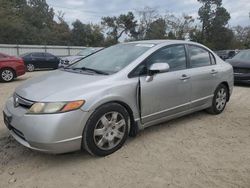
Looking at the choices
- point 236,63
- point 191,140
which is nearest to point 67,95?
point 191,140

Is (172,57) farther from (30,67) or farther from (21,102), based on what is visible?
(30,67)

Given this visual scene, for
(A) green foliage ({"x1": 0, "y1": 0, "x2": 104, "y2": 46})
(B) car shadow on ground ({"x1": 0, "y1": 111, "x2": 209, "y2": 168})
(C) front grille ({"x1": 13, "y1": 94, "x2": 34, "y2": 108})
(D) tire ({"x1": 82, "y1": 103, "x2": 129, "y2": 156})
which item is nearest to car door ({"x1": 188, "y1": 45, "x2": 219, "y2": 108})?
(B) car shadow on ground ({"x1": 0, "y1": 111, "x2": 209, "y2": 168})

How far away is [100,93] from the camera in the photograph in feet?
12.4

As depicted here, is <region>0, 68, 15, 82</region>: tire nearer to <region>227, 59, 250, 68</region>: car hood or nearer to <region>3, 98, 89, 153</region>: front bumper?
<region>227, 59, 250, 68</region>: car hood

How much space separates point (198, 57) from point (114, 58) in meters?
1.69

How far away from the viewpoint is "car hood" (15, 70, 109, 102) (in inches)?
142

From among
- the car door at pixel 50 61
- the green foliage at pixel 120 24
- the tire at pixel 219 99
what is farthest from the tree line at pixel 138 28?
the tire at pixel 219 99

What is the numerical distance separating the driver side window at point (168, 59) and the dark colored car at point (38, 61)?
14916mm

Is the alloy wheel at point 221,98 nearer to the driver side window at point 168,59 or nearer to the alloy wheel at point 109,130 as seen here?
the driver side window at point 168,59

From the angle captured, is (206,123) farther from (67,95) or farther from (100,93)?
(67,95)

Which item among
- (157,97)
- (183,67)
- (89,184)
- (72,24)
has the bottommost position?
(89,184)

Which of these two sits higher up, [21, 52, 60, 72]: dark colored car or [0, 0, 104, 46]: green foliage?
[0, 0, 104, 46]: green foliage

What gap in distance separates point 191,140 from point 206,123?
1.00 m

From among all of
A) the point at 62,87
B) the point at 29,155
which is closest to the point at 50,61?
the point at 29,155
